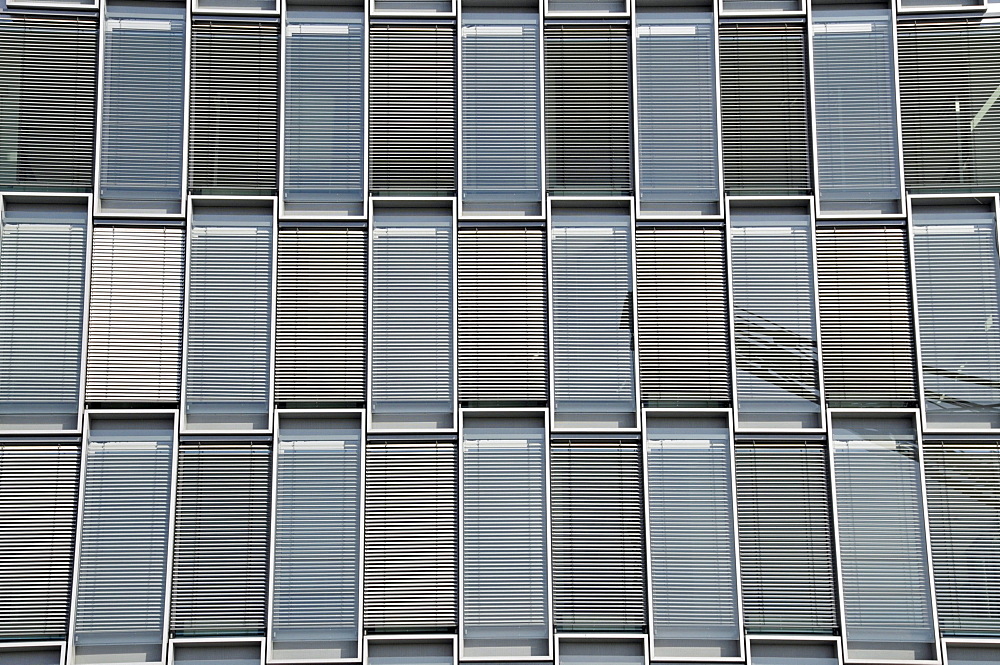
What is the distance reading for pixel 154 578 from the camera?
1614 cm

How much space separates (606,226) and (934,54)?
5.78 meters

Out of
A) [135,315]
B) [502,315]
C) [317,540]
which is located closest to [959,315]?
[502,315]

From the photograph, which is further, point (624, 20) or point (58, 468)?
point (624, 20)

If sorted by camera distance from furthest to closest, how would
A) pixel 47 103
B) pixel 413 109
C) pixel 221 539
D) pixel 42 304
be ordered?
1. pixel 413 109
2. pixel 47 103
3. pixel 42 304
4. pixel 221 539

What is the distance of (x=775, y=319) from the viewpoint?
670 inches

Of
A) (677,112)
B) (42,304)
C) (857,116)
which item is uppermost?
(677,112)

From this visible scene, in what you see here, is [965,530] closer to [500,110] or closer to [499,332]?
[499,332]

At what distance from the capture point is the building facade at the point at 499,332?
641 inches

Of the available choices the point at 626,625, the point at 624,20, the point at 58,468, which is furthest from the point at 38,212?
the point at 626,625

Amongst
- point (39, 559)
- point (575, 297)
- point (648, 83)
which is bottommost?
point (39, 559)

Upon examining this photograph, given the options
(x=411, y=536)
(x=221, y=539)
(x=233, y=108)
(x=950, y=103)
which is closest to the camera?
(x=221, y=539)

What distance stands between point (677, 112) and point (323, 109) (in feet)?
17.8

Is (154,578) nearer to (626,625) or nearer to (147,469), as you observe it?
(147,469)

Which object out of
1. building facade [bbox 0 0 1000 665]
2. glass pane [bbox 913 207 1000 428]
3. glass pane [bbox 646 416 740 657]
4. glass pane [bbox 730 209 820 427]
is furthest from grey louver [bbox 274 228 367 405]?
glass pane [bbox 913 207 1000 428]
